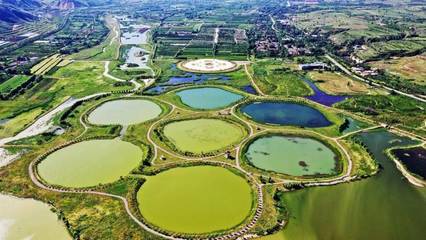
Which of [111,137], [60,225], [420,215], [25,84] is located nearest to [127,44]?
[25,84]

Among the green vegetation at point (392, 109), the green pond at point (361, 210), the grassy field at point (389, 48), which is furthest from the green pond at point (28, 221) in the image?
the grassy field at point (389, 48)

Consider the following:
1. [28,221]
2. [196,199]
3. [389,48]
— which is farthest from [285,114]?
[389,48]

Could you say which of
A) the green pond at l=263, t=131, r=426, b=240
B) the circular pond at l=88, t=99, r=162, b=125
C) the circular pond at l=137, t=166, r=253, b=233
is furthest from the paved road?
the circular pond at l=88, t=99, r=162, b=125

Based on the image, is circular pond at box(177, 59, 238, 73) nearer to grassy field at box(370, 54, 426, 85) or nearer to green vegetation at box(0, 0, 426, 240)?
green vegetation at box(0, 0, 426, 240)

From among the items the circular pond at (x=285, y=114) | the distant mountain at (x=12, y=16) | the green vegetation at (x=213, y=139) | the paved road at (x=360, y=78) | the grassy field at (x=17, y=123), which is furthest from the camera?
the distant mountain at (x=12, y=16)

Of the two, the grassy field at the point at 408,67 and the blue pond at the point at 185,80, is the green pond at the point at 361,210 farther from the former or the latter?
the grassy field at the point at 408,67

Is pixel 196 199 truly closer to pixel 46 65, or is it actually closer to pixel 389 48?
pixel 46 65
